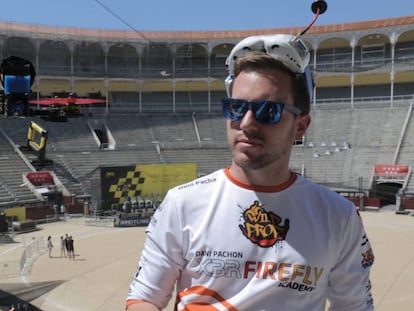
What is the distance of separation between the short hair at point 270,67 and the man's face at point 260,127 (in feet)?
0.08

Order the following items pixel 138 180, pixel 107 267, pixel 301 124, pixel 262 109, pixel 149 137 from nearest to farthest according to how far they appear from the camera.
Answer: pixel 262 109, pixel 301 124, pixel 107 267, pixel 138 180, pixel 149 137

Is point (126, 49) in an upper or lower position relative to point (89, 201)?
upper

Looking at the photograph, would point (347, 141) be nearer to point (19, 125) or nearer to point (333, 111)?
point (333, 111)

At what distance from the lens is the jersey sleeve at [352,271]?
82.6 inches

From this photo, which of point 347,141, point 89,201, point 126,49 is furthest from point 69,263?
point 126,49

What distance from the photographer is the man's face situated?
6.53 feet

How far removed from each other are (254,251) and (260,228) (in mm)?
115

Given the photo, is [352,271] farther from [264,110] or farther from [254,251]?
[264,110]

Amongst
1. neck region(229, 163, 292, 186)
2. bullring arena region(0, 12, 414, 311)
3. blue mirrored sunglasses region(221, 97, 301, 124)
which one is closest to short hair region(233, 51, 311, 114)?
blue mirrored sunglasses region(221, 97, 301, 124)

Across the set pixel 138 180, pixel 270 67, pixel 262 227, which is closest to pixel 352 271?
pixel 262 227

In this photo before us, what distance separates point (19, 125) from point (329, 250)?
1565 inches

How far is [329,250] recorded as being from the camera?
80.7 inches

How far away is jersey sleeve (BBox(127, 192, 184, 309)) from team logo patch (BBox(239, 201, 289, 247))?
34cm

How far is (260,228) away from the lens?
2.06m
